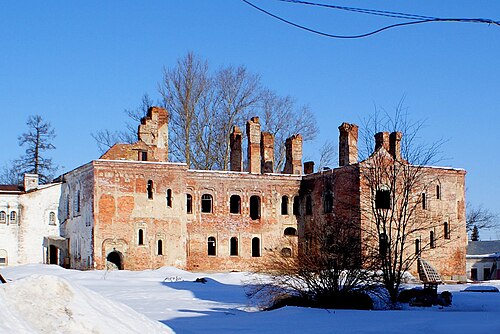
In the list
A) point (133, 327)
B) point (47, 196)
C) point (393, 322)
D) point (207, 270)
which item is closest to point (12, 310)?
point (133, 327)

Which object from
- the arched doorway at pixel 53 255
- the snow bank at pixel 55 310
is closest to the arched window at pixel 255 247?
the arched doorway at pixel 53 255

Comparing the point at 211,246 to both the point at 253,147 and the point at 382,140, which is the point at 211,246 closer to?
the point at 253,147

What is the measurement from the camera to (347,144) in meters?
45.0

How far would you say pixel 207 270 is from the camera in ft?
142

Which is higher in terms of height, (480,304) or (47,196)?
(47,196)

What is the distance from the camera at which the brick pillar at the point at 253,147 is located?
150ft

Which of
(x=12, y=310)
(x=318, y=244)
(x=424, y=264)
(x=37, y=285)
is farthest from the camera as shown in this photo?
(x=424, y=264)

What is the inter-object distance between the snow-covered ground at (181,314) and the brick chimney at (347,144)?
18.1 m

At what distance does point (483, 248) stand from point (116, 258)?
113ft

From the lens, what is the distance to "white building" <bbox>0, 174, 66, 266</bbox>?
4416cm

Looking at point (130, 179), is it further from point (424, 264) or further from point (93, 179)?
point (424, 264)

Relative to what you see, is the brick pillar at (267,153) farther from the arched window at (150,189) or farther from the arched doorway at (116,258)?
the arched doorway at (116,258)

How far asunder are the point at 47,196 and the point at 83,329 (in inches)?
1480

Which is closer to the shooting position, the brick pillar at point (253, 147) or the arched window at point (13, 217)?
the arched window at point (13, 217)
